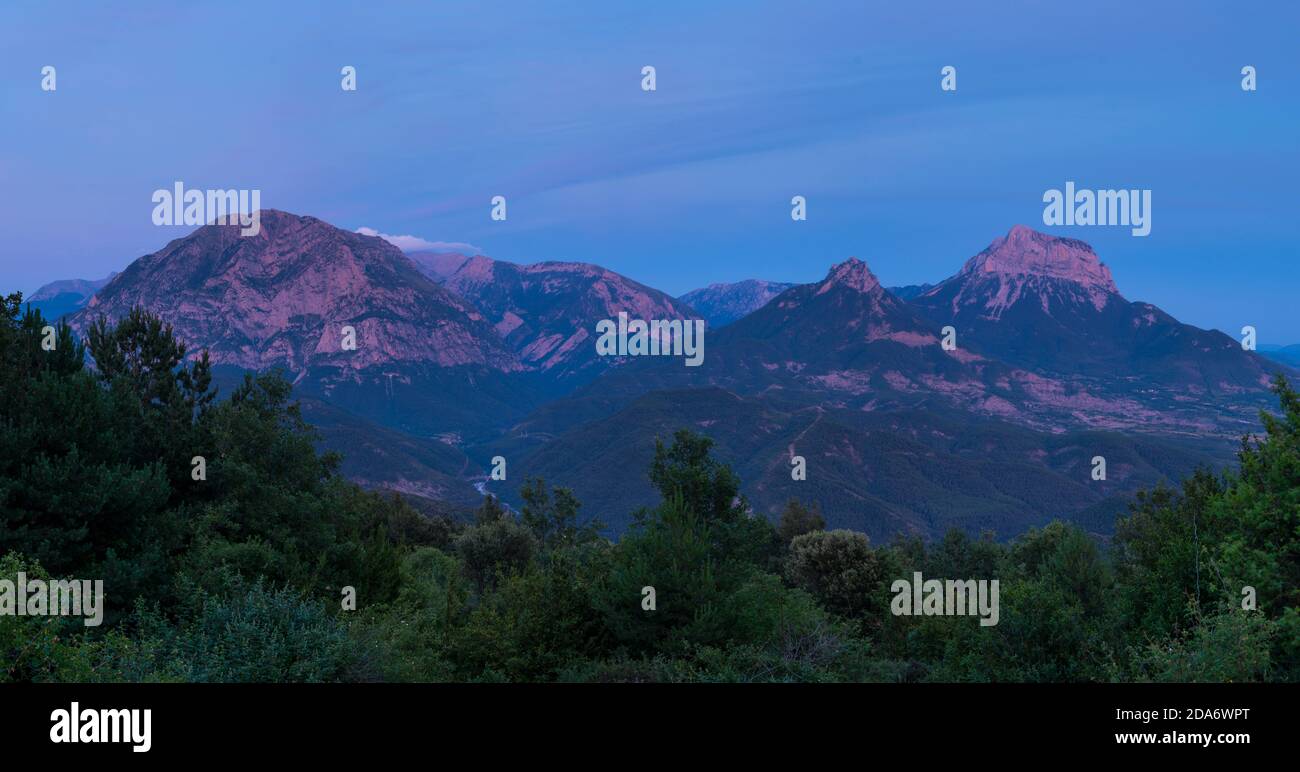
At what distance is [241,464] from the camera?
3134cm

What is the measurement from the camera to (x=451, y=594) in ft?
103

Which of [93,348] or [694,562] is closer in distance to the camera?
[694,562]

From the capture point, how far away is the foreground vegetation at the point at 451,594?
15156 millimetres

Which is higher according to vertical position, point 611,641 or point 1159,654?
point 1159,654

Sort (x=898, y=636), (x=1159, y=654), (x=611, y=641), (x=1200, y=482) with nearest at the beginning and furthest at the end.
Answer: (x=1159, y=654)
(x=611, y=641)
(x=1200, y=482)
(x=898, y=636)

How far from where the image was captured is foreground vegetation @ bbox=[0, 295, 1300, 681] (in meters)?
15.2

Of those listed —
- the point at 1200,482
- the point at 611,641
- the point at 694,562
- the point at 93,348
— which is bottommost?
the point at 611,641

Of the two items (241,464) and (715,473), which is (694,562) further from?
(241,464)

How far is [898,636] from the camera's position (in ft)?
135
